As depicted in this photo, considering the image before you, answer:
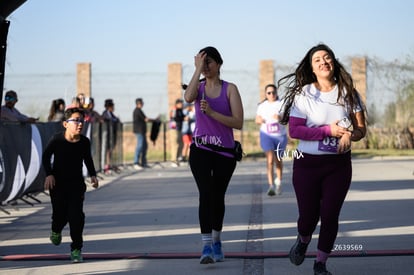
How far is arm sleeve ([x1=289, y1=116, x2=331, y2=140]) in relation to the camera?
26.4 ft

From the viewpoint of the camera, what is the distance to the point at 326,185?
810 centimetres

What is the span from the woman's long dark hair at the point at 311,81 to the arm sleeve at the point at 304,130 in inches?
8.8

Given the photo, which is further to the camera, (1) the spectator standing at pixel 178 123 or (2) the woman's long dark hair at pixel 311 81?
(1) the spectator standing at pixel 178 123

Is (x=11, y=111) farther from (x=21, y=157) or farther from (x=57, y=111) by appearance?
(x=57, y=111)

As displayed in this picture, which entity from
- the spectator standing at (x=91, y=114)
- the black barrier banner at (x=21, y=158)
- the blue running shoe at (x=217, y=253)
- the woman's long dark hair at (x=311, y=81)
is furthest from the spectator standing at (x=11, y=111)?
the woman's long dark hair at (x=311, y=81)

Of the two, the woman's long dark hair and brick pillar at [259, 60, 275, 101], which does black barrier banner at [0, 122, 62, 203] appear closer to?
the woman's long dark hair

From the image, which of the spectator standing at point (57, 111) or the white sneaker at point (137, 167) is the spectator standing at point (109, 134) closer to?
the white sneaker at point (137, 167)

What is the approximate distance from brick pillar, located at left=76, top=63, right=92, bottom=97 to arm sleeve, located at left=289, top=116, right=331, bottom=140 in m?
28.8

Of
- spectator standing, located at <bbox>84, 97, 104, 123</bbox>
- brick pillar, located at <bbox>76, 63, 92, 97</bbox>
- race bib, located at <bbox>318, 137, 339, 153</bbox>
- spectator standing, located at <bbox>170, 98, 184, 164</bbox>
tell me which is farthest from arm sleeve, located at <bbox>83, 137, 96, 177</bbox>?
brick pillar, located at <bbox>76, 63, 92, 97</bbox>

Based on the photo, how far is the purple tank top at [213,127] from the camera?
9.27m

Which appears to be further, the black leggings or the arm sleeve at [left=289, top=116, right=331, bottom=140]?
the black leggings

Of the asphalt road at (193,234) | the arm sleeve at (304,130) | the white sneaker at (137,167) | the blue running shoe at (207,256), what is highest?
the arm sleeve at (304,130)

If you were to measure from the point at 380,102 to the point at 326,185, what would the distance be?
2744 cm

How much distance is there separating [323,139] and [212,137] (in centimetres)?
146
